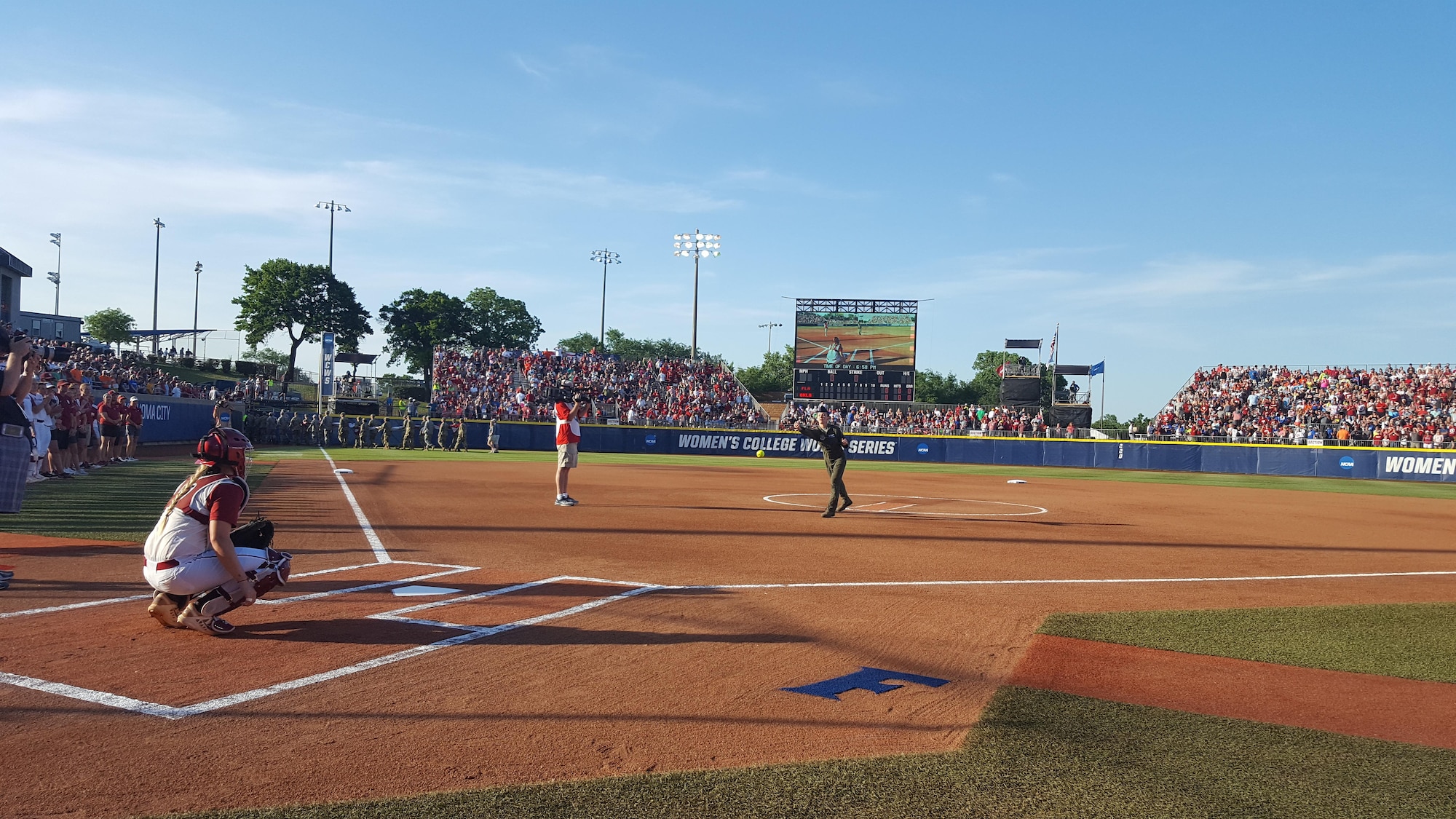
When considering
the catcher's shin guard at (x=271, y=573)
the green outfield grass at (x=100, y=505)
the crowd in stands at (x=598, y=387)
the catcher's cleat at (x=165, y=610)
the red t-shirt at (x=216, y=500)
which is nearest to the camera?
the red t-shirt at (x=216, y=500)

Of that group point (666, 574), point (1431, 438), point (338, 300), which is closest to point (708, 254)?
point (338, 300)

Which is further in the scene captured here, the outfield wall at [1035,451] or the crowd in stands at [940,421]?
the crowd in stands at [940,421]

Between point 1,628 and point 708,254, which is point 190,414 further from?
point 1,628

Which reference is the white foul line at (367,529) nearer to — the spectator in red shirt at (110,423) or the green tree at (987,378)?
the spectator in red shirt at (110,423)

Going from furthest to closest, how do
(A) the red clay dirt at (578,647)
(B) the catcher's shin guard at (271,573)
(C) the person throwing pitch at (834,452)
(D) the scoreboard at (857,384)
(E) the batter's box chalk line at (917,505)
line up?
1. (D) the scoreboard at (857,384)
2. (E) the batter's box chalk line at (917,505)
3. (C) the person throwing pitch at (834,452)
4. (B) the catcher's shin guard at (271,573)
5. (A) the red clay dirt at (578,647)

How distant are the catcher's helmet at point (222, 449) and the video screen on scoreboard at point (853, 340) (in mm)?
50248

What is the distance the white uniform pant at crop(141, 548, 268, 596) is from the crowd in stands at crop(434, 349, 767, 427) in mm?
46227

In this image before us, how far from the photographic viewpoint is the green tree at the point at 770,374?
127500mm

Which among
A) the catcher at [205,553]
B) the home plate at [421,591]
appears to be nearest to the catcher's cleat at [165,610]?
the catcher at [205,553]

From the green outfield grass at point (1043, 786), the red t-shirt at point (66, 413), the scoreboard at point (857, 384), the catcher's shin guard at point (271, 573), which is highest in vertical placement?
the scoreboard at point (857, 384)

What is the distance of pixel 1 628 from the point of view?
21.7 feet

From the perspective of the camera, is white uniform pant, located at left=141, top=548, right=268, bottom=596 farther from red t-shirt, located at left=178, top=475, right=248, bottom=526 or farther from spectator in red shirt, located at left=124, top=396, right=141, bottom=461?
spectator in red shirt, located at left=124, top=396, right=141, bottom=461

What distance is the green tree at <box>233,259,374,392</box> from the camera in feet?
254

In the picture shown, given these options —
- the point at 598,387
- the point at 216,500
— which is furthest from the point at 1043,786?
the point at 598,387
